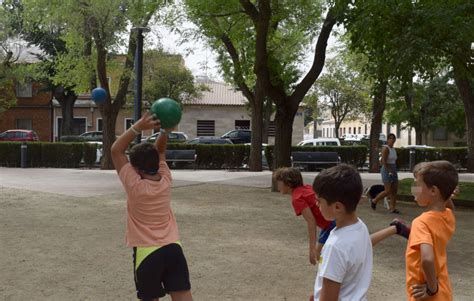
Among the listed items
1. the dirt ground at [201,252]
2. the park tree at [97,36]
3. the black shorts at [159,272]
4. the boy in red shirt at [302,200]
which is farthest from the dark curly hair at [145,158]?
the park tree at [97,36]

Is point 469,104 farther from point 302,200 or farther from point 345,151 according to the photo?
point 302,200

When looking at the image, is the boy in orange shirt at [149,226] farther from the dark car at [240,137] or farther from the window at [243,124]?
the window at [243,124]

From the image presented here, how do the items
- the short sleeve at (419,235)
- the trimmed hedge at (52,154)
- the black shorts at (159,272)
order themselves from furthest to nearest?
the trimmed hedge at (52,154), the black shorts at (159,272), the short sleeve at (419,235)

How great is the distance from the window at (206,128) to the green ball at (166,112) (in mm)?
48293

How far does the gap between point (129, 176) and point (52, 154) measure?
24.1 metres

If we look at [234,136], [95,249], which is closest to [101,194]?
[95,249]

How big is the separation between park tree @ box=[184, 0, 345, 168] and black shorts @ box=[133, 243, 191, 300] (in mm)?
10744

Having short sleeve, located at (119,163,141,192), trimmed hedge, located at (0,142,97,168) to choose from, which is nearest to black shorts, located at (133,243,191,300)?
short sleeve, located at (119,163,141,192)

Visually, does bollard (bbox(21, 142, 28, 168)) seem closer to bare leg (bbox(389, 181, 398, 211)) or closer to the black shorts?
bare leg (bbox(389, 181, 398, 211))

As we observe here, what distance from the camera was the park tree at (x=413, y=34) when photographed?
38.3 ft

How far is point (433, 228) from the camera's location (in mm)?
3152

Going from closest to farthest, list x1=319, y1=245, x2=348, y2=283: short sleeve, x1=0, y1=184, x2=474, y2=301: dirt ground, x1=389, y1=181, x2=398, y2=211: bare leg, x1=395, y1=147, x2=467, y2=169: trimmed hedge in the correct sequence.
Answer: x1=319, y1=245, x2=348, y2=283: short sleeve, x1=0, y1=184, x2=474, y2=301: dirt ground, x1=389, y1=181, x2=398, y2=211: bare leg, x1=395, y1=147, x2=467, y2=169: trimmed hedge

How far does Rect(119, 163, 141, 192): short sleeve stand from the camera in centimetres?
399

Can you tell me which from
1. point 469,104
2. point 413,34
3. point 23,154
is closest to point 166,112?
point 413,34
